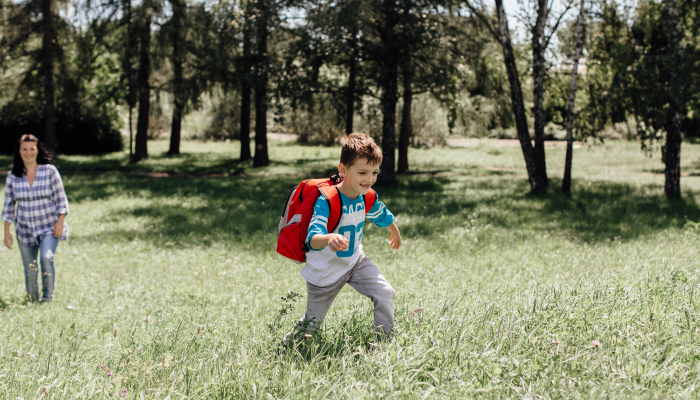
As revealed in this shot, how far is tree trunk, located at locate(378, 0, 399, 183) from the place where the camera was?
16.3 meters

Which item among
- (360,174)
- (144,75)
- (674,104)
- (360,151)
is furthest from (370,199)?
(144,75)

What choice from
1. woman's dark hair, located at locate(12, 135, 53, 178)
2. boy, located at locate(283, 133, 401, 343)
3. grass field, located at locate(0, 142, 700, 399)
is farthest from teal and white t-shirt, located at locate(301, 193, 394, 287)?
woman's dark hair, located at locate(12, 135, 53, 178)

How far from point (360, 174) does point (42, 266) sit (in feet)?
15.5

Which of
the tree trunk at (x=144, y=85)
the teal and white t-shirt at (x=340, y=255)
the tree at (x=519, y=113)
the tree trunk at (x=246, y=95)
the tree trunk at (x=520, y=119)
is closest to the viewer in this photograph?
the teal and white t-shirt at (x=340, y=255)

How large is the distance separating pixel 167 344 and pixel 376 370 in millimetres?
1700

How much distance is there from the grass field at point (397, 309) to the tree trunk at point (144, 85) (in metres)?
13.4

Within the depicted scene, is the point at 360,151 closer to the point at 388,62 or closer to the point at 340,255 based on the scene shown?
the point at 340,255

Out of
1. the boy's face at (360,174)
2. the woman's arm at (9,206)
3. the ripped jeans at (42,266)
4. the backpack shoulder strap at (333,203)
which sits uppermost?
the boy's face at (360,174)

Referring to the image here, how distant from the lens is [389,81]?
16.8 meters

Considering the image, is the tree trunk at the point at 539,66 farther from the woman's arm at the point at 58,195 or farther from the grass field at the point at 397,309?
the woman's arm at the point at 58,195

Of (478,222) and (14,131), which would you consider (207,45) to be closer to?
(478,222)

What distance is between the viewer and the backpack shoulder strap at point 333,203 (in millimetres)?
3251

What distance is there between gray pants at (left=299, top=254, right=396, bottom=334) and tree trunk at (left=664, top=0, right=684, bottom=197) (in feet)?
38.0

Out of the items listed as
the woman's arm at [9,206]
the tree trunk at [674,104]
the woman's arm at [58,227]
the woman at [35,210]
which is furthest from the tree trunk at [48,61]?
the tree trunk at [674,104]
